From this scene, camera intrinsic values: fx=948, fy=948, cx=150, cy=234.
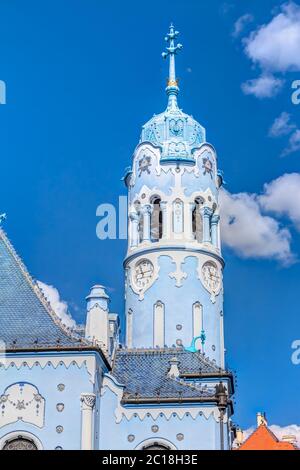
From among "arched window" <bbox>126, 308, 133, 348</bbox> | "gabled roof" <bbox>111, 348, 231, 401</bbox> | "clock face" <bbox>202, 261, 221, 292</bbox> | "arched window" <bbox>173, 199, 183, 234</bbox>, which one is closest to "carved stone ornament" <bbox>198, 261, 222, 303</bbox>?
"clock face" <bbox>202, 261, 221, 292</bbox>

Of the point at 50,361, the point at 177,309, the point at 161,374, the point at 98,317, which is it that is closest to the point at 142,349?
→ the point at 161,374

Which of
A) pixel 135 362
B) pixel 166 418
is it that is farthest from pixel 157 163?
pixel 166 418

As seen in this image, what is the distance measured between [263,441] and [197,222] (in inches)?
Answer: 565

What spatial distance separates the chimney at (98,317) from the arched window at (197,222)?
48.2 ft

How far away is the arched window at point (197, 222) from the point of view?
196 feet

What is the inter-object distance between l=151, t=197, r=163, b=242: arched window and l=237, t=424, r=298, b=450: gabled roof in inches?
549

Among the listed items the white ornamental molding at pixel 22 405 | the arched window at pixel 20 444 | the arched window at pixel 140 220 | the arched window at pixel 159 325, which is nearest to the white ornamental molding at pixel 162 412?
the white ornamental molding at pixel 22 405

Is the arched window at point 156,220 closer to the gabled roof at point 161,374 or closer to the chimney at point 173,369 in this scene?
the gabled roof at point 161,374

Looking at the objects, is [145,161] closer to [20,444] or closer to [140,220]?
[140,220]

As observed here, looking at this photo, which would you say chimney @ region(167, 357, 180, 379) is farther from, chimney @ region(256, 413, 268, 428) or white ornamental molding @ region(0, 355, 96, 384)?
chimney @ region(256, 413, 268, 428)

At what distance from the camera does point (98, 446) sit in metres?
42.6

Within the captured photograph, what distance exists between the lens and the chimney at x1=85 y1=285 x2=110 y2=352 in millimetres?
45250

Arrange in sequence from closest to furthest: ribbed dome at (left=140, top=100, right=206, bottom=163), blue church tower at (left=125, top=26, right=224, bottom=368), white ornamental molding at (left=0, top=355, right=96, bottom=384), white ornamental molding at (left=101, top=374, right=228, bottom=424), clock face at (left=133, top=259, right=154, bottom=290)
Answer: white ornamental molding at (left=0, top=355, right=96, bottom=384) < white ornamental molding at (left=101, top=374, right=228, bottom=424) < blue church tower at (left=125, top=26, right=224, bottom=368) < clock face at (left=133, top=259, right=154, bottom=290) < ribbed dome at (left=140, top=100, right=206, bottom=163)
